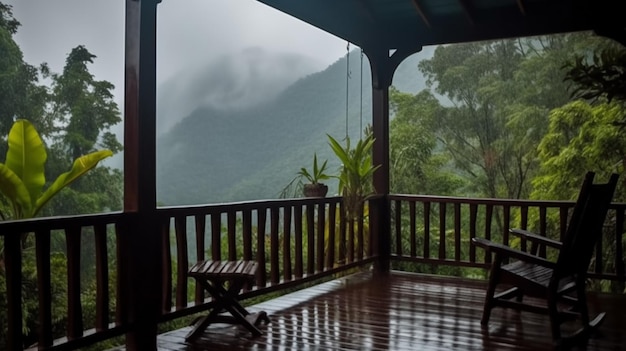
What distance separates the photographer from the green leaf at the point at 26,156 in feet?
13.6

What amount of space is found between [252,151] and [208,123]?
4.62 ft

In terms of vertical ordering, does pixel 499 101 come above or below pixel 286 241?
above

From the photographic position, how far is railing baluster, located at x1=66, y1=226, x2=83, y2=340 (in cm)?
322

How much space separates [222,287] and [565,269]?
226 centimetres

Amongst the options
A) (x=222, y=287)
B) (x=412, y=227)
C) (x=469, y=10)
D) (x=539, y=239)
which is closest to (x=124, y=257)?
(x=222, y=287)

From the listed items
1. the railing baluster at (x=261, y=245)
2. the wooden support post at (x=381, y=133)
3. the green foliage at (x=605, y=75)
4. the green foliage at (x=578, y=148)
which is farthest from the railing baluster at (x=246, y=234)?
the green foliage at (x=578, y=148)

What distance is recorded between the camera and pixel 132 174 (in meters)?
3.59

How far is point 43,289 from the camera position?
306cm

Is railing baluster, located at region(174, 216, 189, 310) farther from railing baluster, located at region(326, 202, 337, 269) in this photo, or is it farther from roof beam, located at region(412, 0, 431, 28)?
roof beam, located at region(412, 0, 431, 28)

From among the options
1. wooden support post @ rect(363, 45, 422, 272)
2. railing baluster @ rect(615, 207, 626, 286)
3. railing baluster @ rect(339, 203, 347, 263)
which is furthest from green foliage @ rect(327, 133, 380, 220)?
railing baluster @ rect(615, 207, 626, 286)

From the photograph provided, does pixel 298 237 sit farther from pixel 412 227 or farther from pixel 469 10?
pixel 469 10

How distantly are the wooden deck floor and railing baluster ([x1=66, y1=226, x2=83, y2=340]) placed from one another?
0.64m

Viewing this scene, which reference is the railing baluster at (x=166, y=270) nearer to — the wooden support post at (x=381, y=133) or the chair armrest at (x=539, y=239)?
the chair armrest at (x=539, y=239)

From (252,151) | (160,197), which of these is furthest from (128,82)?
(252,151)
